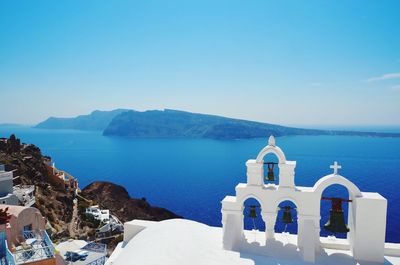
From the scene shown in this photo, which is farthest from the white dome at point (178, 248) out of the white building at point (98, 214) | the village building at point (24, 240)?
the white building at point (98, 214)

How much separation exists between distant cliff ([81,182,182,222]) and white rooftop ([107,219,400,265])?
31326 mm

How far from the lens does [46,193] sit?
3569cm

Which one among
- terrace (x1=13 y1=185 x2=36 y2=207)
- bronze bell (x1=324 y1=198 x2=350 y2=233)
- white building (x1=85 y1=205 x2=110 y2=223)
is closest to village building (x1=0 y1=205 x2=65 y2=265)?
bronze bell (x1=324 y1=198 x2=350 y2=233)

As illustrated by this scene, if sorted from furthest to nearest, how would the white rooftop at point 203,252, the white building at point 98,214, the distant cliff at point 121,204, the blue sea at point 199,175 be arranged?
the blue sea at point 199,175, the distant cliff at point 121,204, the white building at point 98,214, the white rooftop at point 203,252

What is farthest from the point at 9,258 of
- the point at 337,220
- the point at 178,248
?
the point at 337,220

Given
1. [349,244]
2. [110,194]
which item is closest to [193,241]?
[349,244]

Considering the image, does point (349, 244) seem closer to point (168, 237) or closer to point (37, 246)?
point (168, 237)

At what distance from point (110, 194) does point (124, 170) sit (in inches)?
2283

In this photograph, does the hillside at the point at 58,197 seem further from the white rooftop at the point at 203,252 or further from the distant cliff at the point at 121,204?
the white rooftop at the point at 203,252

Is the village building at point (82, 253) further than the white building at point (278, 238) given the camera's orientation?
Yes

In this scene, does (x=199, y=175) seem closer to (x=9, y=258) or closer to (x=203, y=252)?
(x=9, y=258)

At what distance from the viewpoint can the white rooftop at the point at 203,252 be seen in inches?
371

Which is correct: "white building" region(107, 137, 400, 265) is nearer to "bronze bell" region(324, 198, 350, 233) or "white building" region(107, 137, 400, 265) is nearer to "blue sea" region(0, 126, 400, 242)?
"bronze bell" region(324, 198, 350, 233)

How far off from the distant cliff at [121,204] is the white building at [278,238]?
1259 inches
